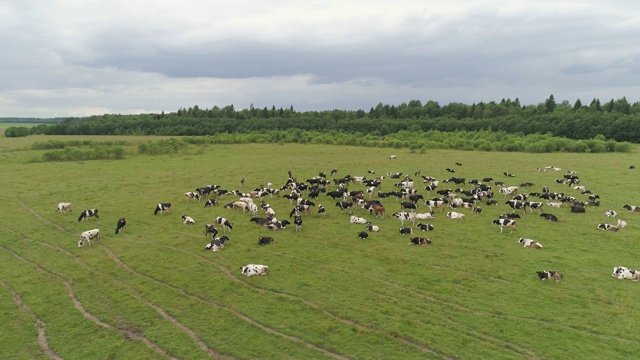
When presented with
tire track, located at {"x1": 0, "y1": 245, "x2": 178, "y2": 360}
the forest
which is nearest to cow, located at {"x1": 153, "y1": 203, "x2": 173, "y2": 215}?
tire track, located at {"x1": 0, "y1": 245, "x2": 178, "y2": 360}

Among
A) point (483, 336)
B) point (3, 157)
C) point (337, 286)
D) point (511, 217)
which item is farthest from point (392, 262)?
point (3, 157)

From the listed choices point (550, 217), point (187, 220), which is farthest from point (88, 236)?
point (550, 217)

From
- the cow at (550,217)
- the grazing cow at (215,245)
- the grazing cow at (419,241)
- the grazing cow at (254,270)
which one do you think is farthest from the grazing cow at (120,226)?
the cow at (550,217)

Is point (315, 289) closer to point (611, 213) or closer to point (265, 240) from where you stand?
point (265, 240)

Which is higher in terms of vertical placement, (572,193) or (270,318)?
(572,193)

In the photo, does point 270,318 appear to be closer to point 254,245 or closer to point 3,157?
point 254,245

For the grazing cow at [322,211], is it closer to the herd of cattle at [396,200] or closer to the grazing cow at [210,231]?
the herd of cattle at [396,200]
